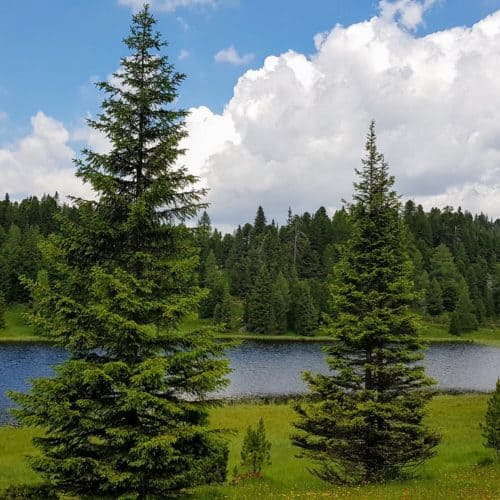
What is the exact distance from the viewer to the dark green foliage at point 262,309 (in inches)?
4564

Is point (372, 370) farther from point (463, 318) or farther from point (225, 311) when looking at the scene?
point (463, 318)

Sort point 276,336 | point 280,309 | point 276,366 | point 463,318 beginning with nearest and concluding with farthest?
1. point 276,366
2. point 276,336
3. point 280,309
4. point 463,318

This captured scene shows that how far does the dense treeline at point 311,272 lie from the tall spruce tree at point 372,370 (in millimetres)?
75053

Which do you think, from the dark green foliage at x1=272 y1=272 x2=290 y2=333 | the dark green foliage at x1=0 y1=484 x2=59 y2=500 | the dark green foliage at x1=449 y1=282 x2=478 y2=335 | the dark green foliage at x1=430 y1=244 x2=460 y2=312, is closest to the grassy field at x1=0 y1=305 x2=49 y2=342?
the dark green foliage at x1=272 y1=272 x2=290 y2=333

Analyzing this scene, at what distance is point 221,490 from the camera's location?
1520 centimetres

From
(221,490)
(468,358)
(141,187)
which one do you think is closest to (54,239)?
(141,187)

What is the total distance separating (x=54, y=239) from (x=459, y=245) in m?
188

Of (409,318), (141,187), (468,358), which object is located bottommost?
(468,358)

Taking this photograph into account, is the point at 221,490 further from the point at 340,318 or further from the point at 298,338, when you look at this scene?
the point at 298,338

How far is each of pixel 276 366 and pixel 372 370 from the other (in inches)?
2207

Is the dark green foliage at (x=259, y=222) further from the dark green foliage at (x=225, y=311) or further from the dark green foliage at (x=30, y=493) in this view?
the dark green foliage at (x=30, y=493)

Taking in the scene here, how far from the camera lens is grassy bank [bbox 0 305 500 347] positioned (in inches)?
3768

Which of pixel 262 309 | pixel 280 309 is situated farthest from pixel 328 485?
pixel 280 309

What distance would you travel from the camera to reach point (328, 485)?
55.7 feet
